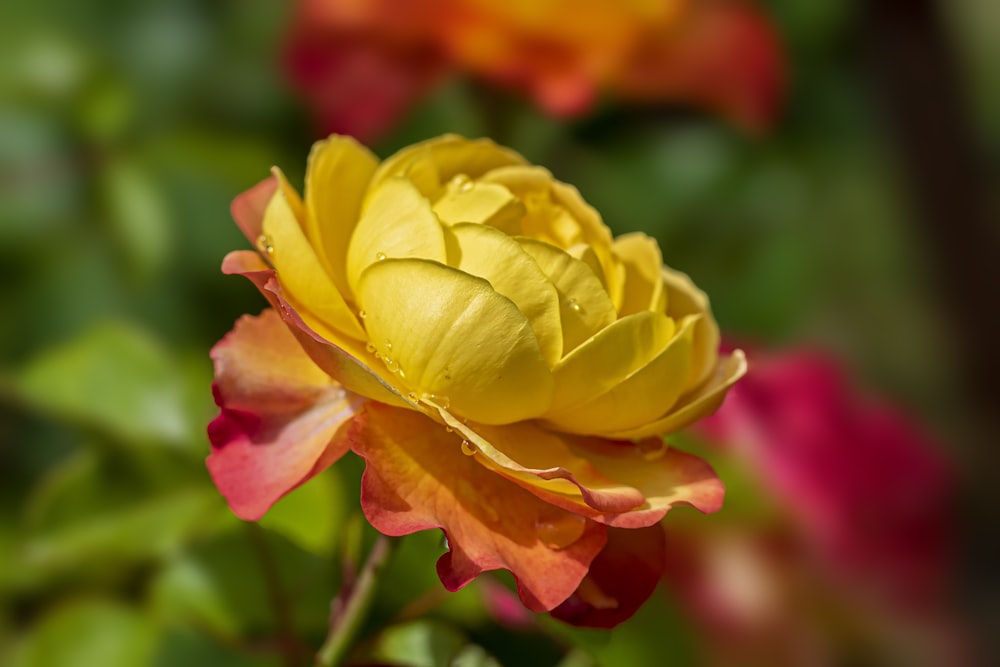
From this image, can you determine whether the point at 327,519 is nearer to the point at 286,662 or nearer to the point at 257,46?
the point at 286,662

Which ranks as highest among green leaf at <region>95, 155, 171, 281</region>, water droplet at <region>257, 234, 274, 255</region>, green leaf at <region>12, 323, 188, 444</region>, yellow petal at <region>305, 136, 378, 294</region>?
yellow petal at <region>305, 136, 378, 294</region>

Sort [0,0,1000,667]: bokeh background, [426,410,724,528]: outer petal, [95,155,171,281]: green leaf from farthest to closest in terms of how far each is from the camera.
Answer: [95,155,171,281]: green leaf → [0,0,1000,667]: bokeh background → [426,410,724,528]: outer petal

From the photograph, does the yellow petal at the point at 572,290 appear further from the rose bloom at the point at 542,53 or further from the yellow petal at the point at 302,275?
the rose bloom at the point at 542,53

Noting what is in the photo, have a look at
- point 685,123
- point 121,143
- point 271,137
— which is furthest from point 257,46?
point 685,123

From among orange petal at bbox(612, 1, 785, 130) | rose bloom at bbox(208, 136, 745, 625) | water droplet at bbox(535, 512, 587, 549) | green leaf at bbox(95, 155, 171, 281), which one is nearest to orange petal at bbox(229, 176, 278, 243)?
rose bloom at bbox(208, 136, 745, 625)

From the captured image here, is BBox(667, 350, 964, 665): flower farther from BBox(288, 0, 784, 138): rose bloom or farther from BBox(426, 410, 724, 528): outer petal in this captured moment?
BBox(426, 410, 724, 528): outer petal

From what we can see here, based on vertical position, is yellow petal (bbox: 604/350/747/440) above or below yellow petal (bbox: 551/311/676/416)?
below

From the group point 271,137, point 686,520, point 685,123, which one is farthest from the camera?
point 685,123
